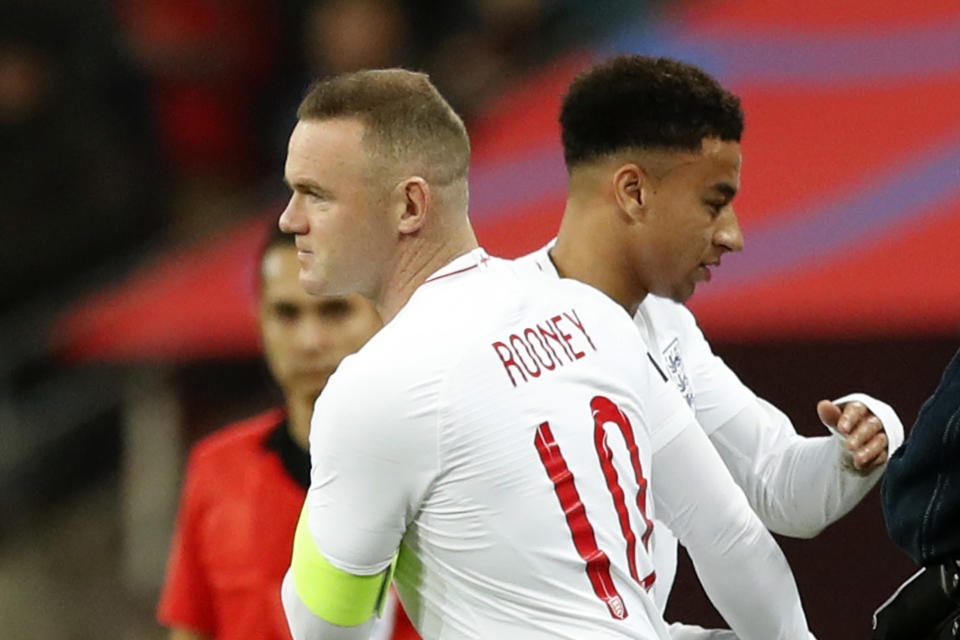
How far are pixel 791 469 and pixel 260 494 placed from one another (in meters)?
1.02

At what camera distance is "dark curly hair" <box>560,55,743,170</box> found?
273 centimetres

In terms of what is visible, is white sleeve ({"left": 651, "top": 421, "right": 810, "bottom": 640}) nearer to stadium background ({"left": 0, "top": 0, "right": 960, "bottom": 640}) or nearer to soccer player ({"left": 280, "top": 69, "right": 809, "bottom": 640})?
soccer player ({"left": 280, "top": 69, "right": 809, "bottom": 640})

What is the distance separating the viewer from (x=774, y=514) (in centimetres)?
293

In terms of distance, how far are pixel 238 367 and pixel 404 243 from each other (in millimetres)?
3807

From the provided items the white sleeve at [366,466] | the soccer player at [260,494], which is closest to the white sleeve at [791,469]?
the soccer player at [260,494]

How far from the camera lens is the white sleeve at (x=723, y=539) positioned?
250 cm

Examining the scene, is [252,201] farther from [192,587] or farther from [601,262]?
[601,262]

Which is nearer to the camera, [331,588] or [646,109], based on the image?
[331,588]

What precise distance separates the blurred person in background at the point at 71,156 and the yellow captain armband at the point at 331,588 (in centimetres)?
460

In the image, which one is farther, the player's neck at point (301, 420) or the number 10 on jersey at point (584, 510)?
the player's neck at point (301, 420)

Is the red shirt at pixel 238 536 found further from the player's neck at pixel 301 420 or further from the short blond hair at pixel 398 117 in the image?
the short blond hair at pixel 398 117

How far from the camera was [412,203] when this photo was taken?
240 cm

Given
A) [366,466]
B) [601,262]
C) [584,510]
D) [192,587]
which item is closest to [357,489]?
[366,466]

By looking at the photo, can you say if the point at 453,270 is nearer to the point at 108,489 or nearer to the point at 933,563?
the point at 933,563
